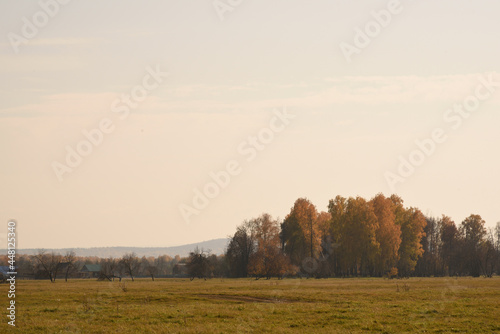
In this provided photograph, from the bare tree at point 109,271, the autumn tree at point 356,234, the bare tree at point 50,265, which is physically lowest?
the bare tree at point 109,271

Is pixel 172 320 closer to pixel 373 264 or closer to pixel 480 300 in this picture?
pixel 480 300

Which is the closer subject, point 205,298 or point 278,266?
point 205,298

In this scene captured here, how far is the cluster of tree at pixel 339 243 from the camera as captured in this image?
102 meters

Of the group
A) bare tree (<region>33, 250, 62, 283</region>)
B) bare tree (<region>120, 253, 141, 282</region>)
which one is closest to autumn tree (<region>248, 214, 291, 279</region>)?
bare tree (<region>120, 253, 141, 282</region>)

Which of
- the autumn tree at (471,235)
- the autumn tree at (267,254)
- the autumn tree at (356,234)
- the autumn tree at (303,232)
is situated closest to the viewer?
the autumn tree at (267,254)

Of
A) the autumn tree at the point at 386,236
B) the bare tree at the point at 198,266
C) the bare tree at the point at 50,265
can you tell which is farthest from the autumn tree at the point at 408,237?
the bare tree at the point at 50,265

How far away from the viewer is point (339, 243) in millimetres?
105562

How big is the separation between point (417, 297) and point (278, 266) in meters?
52.8

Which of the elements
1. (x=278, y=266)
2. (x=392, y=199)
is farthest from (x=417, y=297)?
(x=392, y=199)

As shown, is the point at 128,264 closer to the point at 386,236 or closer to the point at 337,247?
the point at 337,247

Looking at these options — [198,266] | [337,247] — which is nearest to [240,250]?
[198,266]

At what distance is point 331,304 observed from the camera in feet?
129

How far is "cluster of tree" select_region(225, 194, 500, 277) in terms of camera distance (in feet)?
335

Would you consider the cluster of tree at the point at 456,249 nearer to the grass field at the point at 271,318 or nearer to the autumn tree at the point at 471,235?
the autumn tree at the point at 471,235
